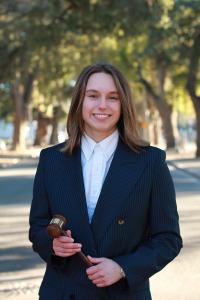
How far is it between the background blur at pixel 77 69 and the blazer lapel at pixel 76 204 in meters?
1.20

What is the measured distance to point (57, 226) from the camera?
2314 millimetres

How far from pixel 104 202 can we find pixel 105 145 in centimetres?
27

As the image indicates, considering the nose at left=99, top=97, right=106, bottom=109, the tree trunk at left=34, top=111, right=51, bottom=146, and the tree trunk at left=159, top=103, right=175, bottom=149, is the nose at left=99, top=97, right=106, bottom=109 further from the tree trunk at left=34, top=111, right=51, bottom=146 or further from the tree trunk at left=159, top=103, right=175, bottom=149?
the tree trunk at left=34, top=111, right=51, bottom=146

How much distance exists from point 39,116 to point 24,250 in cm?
5993

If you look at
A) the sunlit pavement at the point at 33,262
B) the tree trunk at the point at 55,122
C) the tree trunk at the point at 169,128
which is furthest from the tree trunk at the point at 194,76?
the tree trunk at the point at 55,122

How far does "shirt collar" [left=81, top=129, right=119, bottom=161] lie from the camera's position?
8.84 ft

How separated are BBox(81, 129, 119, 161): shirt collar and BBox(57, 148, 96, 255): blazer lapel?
41 mm

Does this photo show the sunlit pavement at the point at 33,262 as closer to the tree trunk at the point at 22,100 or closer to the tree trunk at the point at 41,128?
the tree trunk at the point at 22,100

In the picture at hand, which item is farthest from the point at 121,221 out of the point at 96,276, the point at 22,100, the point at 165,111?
the point at 165,111

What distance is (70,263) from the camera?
8.36ft

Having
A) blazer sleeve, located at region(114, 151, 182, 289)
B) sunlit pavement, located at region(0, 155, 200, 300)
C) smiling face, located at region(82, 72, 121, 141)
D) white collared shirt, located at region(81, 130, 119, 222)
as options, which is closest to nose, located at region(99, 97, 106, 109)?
smiling face, located at region(82, 72, 121, 141)

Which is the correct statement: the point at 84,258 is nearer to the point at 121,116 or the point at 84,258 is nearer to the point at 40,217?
the point at 40,217

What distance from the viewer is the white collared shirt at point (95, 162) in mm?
2611

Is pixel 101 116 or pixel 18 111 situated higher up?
pixel 101 116
